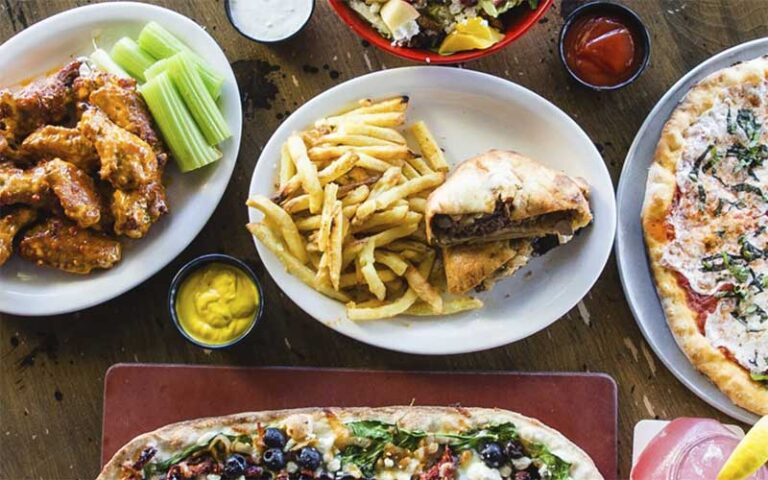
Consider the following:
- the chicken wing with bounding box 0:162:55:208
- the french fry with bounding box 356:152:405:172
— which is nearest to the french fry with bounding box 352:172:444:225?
the french fry with bounding box 356:152:405:172

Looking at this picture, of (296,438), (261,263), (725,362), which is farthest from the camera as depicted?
(261,263)

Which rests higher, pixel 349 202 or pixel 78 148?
pixel 78 148

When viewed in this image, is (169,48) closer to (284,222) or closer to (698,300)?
(284,222)

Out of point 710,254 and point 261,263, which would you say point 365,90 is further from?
point 710,254

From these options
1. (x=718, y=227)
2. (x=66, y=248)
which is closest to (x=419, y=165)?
(x=718, y=227)

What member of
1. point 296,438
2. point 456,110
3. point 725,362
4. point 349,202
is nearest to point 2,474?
point 296,438

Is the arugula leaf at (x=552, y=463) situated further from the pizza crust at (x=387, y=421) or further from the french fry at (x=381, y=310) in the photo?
the french fry at (x=381, y=310)

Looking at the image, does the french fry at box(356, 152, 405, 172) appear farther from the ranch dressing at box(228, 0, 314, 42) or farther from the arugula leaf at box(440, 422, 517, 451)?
the arugula leaf at box(440, 422, 517, 451)
